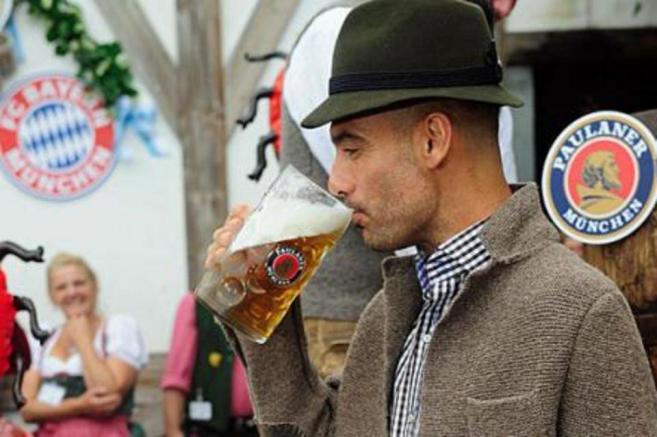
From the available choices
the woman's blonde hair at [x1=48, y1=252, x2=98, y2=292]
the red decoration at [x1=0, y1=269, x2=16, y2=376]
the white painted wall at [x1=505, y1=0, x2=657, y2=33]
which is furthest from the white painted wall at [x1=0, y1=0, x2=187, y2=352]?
the red decoration at [x1=0, y1=269, x2=16, y2=376]

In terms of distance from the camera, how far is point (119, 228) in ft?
20.4

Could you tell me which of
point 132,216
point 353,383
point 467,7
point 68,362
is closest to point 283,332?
point 353,383

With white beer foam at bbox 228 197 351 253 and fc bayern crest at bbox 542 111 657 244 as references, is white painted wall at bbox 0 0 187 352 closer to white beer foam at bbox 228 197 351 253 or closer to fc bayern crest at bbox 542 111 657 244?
fc bayern crest at bbox 542 111 657 244

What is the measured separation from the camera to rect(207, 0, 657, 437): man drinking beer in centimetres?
163

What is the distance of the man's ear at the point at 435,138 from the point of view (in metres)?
1.75

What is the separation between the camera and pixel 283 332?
200cm

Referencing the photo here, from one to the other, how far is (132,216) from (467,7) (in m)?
4.55

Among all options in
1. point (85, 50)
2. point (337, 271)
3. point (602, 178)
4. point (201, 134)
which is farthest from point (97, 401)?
point (602, 178)

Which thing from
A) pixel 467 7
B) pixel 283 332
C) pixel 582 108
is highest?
pixel 467 7

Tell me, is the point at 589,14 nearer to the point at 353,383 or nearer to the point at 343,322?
the point at 343,322

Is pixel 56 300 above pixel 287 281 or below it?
below

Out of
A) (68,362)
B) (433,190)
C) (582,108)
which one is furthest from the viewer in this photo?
(582,108)

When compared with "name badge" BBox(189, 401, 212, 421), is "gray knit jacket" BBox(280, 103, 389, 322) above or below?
above

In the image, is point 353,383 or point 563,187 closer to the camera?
point 353,383
